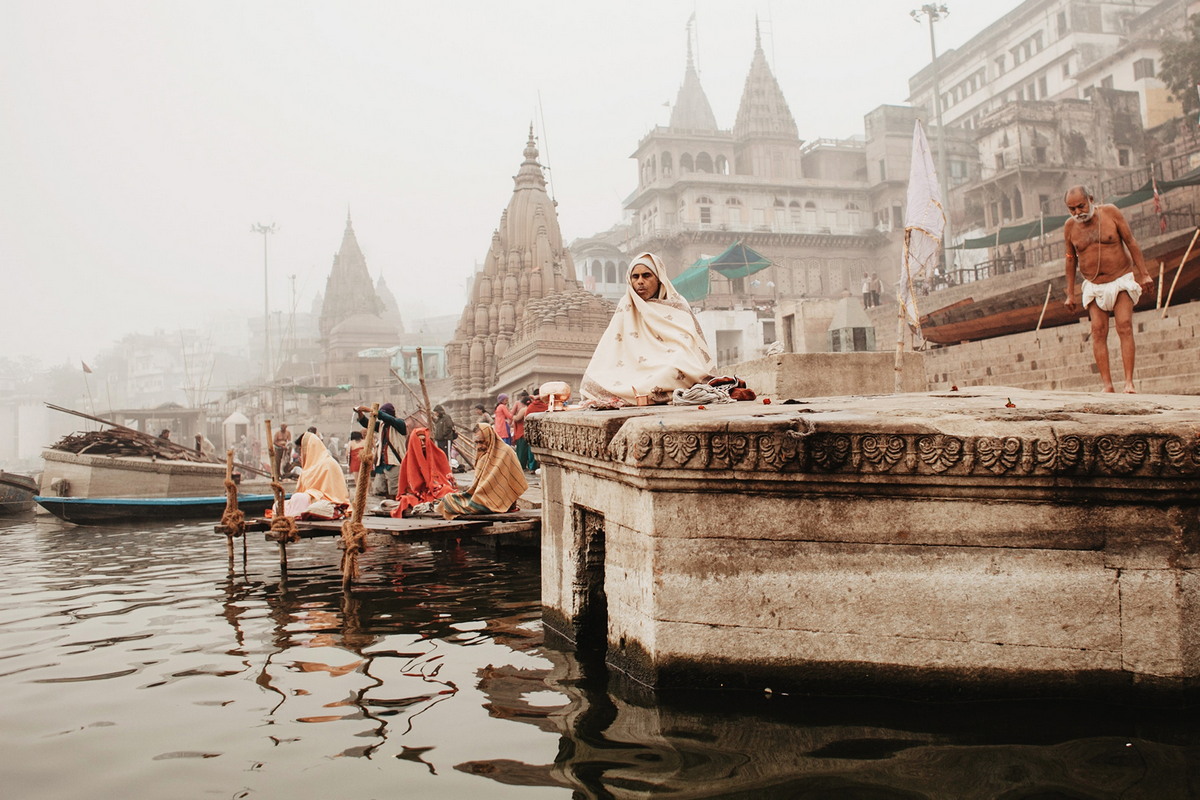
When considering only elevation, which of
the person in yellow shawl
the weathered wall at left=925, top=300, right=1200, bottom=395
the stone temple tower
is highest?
the stone temple tower

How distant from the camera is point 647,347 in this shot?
4.92 metres

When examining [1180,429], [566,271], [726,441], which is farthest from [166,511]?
[566,271]

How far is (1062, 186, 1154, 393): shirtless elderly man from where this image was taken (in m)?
5.40

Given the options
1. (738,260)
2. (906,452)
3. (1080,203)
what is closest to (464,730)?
(906,452)

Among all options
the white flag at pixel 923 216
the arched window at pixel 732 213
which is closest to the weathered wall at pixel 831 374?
the white flag at pixel 923 216

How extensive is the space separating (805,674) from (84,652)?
4.05 metres

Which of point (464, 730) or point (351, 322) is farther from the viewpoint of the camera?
point (351, 322)

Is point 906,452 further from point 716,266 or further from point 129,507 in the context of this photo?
point 716,266

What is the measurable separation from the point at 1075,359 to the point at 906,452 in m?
10.8

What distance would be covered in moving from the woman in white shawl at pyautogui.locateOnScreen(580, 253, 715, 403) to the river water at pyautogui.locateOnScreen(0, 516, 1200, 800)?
1.44 metres

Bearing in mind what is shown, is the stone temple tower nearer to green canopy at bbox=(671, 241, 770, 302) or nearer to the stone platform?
green canopy at bbox=(671, 241, 770, 302)

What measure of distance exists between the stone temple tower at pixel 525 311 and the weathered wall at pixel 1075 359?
1188 cm

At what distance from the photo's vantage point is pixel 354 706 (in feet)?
10.8

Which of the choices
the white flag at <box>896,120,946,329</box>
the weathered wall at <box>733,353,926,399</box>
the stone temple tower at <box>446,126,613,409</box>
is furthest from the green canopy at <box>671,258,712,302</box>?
the weathered wall at <box>733,353,926,399</box>
